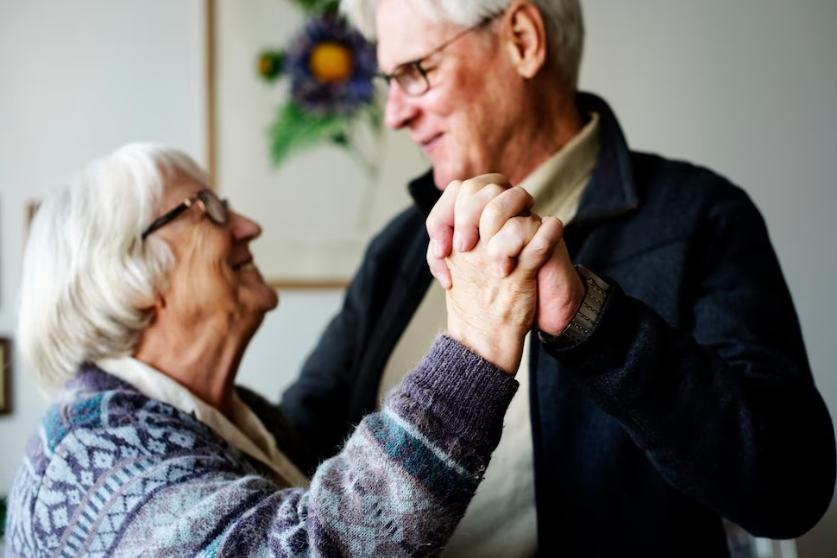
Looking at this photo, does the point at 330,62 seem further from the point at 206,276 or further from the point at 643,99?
the point at 206,276

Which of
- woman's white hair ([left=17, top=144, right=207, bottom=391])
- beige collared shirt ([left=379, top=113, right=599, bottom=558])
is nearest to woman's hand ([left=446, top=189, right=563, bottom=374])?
beige collared shirt ([left=379, top=113, right=599, bottom=558])

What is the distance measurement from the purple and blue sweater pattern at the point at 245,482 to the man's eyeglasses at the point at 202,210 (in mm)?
302

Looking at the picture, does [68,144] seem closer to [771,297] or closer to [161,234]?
[161,234]

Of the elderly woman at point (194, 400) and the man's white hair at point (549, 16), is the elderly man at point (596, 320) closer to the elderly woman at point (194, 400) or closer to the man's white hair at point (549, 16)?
the man's white hair at point (549, 16)

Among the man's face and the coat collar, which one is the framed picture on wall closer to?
the man's face

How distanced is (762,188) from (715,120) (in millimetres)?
262

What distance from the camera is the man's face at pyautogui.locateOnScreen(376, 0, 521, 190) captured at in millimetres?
1220

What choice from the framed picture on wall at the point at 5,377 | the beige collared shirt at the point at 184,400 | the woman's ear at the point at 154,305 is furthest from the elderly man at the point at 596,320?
the framed picture on wall at the point at 5,377

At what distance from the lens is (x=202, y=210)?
122cm

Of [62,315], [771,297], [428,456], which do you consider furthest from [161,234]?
[771,297]

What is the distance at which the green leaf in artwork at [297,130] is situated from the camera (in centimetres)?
230

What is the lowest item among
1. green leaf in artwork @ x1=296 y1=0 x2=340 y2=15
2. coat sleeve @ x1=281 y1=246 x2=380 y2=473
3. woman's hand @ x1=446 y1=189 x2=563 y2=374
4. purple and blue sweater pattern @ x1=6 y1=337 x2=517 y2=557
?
coat sleeve @ x1=281 y1=246 x2=380 y2=473

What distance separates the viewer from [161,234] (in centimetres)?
117

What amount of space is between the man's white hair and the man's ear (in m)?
0.02
